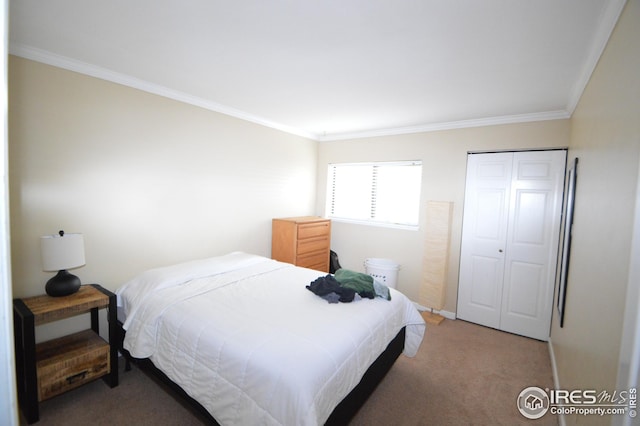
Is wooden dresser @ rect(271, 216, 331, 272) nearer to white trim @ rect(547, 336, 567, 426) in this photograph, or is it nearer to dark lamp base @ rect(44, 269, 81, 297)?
dark lamp base @ rect(44, 269, 81, 297)

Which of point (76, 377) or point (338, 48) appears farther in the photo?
point (76, 377)

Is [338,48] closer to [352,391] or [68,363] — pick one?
[352,391]

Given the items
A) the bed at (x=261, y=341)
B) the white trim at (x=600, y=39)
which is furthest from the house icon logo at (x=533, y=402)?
the white trim at (x=600, y=39)

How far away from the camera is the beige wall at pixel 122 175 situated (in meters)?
2.13

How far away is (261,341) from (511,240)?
125 inches

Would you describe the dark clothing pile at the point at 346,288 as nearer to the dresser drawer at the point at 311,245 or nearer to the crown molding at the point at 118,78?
the dresser drawer at the point at 311,245

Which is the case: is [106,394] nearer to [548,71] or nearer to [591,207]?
[591,207]

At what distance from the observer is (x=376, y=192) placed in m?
4.46

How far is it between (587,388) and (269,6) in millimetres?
2616

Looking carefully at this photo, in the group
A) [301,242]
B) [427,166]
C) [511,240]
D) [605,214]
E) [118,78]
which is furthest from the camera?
[301,242]

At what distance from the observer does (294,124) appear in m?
4.13

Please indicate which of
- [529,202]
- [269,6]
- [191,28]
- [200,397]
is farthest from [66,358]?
[529,202]

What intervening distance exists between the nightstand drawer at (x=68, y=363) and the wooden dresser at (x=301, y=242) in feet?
7.25

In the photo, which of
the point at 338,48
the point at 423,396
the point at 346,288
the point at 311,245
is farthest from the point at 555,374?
the point at 338,48
